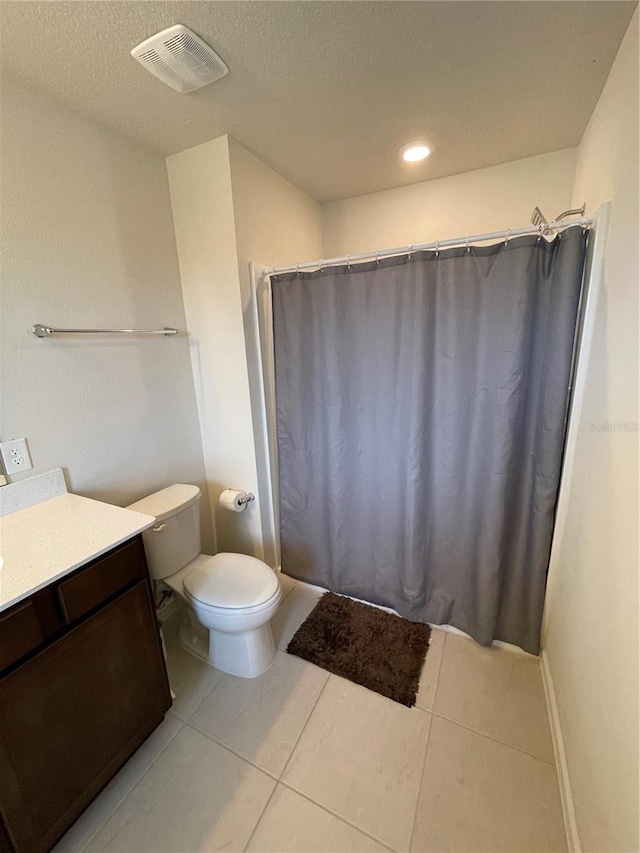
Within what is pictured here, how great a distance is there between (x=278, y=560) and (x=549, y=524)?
1485 millimetres

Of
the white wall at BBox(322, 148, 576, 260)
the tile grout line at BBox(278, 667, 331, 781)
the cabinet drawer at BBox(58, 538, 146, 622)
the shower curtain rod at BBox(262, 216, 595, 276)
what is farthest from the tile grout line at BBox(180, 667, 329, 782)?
the white wall at BBox(322, 148, 576, 260)

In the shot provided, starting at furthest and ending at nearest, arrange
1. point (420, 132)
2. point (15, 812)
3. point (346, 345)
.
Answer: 1. point (346, 345)
2. point (420, 132)
3. point (15, 812)

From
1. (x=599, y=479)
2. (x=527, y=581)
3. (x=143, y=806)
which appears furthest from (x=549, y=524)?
(x=143, y=806)

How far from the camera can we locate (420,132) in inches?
61.0

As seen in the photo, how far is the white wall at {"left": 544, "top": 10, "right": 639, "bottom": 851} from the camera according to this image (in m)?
0.79

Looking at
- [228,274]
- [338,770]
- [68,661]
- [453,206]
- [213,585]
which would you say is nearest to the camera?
[68,661]

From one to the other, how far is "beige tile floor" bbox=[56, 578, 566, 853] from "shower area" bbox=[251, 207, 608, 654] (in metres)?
0.36

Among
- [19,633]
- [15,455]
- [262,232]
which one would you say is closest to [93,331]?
[15,455]

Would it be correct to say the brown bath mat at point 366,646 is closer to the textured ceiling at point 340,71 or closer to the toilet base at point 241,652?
the toilet base at point 241,652

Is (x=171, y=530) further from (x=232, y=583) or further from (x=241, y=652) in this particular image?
(x=241, y=652)

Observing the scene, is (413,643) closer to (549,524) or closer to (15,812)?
(549,524)

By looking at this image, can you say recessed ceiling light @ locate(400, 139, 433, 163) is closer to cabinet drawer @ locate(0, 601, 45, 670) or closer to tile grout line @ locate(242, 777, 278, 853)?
cabinet drawer @ locate(0, 601, 45, 670)

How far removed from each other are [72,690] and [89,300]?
1357 mm

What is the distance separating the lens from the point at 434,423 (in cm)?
158
